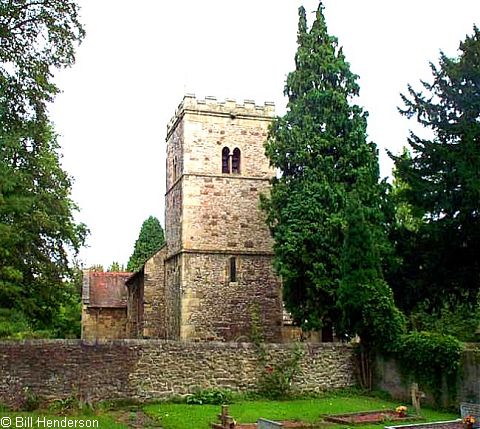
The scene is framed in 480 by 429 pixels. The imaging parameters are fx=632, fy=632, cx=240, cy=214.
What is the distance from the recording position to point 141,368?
60.1 ft

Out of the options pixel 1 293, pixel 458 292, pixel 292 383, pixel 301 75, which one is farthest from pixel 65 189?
pixel 458 292

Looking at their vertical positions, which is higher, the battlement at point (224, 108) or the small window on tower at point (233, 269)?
the battlement at point (224, 108)

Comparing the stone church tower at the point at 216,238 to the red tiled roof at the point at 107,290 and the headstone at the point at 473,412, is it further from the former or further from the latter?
the headstone at the point at 473,412

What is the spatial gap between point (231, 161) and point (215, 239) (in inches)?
A: 156

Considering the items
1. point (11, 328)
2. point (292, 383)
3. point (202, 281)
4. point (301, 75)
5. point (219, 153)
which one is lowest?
point (292, 383)

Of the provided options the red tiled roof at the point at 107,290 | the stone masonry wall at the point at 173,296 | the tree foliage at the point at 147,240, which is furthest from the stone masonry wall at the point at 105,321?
the tree foliage at the point at 147,240

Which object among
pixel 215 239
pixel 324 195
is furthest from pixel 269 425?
pixel 215 239

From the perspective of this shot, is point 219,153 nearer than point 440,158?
No

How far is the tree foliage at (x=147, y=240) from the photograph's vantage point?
54906 millimetres

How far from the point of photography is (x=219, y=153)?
3020cm

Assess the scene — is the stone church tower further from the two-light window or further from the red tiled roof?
the red tiled roof

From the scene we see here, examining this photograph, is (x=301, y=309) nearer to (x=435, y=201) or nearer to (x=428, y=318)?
(x=435, y=201)

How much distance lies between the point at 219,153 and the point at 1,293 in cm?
1320

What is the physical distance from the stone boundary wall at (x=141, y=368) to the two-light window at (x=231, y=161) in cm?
1201
